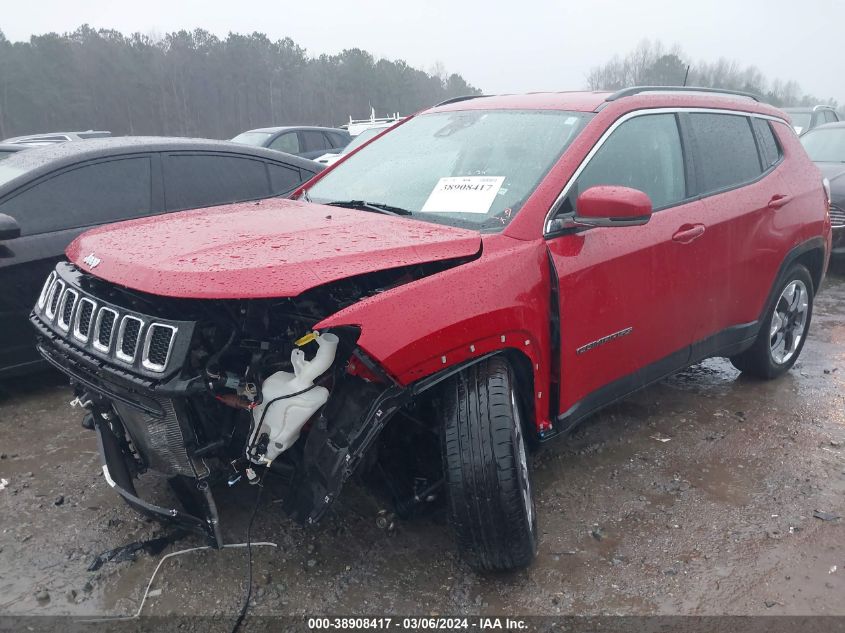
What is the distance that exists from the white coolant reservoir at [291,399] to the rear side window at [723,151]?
2209mm

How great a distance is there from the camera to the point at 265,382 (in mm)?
2182

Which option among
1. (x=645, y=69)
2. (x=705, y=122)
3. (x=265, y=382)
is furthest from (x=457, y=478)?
(x=645, y=69)

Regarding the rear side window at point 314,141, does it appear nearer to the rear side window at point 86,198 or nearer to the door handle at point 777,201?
the rear side window at point 86,198

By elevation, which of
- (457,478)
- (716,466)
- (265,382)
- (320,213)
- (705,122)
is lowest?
(716,466)

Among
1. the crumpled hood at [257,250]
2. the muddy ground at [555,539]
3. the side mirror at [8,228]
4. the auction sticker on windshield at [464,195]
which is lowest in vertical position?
the muddy ground at [555,539]

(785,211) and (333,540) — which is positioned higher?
(785,211)


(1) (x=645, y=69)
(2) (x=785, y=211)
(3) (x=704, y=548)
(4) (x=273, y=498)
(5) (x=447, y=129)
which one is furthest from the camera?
(1) (x=645, y=69)

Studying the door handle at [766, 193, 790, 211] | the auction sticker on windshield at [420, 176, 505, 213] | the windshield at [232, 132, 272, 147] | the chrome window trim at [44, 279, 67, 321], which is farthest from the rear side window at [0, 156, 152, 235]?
the windshield at [232, 132, 272, 147]

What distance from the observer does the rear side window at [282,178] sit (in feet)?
16.2

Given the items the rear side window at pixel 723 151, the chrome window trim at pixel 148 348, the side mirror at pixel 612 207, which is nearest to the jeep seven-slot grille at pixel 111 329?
the chrome window trim at pixel 148 348

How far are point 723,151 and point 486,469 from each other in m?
2.35

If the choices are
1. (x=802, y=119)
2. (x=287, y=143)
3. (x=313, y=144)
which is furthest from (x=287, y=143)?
(x=802, y=119)

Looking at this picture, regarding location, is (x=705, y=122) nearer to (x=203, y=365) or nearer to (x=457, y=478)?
(x=457, y=478)

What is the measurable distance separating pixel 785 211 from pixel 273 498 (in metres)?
3.20
